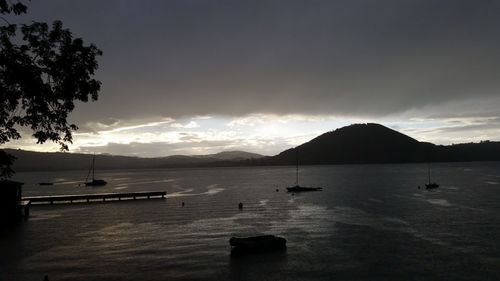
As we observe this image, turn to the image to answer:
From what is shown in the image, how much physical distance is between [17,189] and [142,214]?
84.3ft

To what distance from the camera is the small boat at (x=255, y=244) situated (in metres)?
44.9

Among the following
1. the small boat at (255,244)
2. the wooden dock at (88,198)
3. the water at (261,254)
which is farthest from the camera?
the wooden dock at (88,198)

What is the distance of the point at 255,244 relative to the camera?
45.7 metres

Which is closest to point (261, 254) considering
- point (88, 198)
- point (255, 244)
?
point (255, 244)

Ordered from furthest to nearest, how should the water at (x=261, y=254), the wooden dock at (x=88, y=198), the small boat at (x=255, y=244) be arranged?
the wooden dock at (x=88, y=198), the small boat at (x=255, y=244), the water at (x=261, y=254)

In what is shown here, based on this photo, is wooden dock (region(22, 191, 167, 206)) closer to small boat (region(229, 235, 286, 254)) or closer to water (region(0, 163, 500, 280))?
water (region(0, 163, 500, 280))

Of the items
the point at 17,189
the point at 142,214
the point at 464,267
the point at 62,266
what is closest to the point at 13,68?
the point at 62,266

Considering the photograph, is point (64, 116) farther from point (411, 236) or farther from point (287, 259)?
point (411, 236)

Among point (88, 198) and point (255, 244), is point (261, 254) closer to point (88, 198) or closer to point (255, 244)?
point (255, 244)

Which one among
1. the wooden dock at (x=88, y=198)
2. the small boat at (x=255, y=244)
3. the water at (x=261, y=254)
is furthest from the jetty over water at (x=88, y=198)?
the small boat at (x=255, y=244)

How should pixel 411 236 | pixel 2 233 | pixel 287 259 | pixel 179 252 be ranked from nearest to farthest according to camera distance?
pixel 287 259
pixel 179 252
pixel 411 236
pixel 2 233

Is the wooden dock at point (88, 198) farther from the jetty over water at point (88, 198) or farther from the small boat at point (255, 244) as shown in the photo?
the small boat at point (255, 244)

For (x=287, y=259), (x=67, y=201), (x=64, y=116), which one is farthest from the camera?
(x=67, y=201)

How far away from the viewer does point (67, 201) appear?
113625 millimetres
